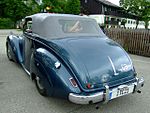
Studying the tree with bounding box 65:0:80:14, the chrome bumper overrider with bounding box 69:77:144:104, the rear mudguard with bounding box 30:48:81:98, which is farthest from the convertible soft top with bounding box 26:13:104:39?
the tree with bounding box 65:0:80:14

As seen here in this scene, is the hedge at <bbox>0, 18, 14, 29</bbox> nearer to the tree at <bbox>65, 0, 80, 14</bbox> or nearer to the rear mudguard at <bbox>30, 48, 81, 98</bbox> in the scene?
the tree at <bbox>65, 0, 80, 14</bbox>

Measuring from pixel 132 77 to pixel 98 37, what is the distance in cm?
114

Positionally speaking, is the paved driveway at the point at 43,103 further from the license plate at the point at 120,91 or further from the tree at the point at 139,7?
the tree at the point at 139,7

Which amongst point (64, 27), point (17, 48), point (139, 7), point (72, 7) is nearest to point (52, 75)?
point (64, 27)

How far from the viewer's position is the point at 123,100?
4.00m

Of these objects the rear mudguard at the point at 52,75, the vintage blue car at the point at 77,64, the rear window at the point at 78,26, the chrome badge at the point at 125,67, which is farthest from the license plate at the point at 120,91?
the rear window at the point at 78,26

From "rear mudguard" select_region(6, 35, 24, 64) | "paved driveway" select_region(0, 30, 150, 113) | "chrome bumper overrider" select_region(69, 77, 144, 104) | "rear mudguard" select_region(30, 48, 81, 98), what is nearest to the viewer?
"chrome bumper overrider" select_region(69, 77, 144, 104)

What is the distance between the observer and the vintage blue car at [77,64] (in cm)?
322

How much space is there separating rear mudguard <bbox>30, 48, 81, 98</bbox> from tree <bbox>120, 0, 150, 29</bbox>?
126 ft

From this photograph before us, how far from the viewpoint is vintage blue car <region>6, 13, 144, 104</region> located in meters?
3.22

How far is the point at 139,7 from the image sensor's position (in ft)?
135

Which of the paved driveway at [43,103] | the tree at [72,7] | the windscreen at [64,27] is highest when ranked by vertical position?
the tree at [72,7]

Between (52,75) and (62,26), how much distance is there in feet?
4.31

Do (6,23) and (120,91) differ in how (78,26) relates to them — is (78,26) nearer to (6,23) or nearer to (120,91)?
(120,91)
